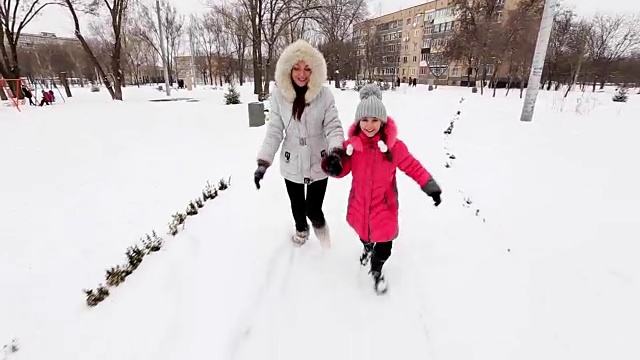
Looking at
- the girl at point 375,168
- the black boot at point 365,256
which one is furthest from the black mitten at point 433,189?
the black boot at point 365,256

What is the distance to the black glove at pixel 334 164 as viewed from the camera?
2.08 meters

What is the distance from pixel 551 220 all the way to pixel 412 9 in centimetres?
6871

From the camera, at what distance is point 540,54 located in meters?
8.93

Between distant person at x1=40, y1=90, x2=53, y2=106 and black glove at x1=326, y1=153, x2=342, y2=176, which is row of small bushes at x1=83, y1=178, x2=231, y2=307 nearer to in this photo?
black glove at x1=326, y1=153, x2=342, y2=176

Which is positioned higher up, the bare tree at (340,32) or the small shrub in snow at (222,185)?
the bare tree at (340,32)

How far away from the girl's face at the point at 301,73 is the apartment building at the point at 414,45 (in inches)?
1454

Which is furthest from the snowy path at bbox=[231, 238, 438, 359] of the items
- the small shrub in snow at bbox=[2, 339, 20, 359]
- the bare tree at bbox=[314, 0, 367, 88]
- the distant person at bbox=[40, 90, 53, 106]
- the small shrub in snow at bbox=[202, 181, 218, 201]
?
the bare tree at bbox=[314, 0, 367, 88]

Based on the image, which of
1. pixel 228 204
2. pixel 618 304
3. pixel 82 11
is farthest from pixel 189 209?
pixel 82 11

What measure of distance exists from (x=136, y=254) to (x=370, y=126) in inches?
92.2

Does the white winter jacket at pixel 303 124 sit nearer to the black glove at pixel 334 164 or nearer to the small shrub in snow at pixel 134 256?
the black glove at pixel 334 164

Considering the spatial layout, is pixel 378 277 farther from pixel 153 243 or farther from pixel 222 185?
pixel 222 185

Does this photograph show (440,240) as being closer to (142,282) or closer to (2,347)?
(142,282)

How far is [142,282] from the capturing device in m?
2.40

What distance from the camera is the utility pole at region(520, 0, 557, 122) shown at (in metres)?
8.46
